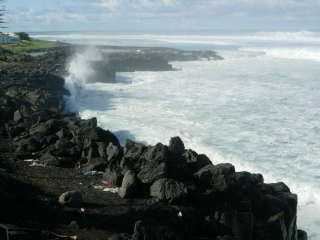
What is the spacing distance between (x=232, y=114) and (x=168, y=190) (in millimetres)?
19300

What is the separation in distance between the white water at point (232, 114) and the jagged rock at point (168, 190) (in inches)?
178

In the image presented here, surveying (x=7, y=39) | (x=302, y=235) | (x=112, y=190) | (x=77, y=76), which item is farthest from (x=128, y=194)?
(x=7, y=39)

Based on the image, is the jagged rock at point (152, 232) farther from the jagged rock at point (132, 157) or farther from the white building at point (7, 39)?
the white building at point (7, 39)

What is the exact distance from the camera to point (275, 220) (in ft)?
43.6

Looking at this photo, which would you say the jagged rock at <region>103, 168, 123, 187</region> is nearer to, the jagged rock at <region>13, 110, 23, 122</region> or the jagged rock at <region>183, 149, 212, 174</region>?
the jagged rock at <region>183, 149, 212, 174</region>

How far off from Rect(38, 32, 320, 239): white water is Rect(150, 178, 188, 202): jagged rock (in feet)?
14.8

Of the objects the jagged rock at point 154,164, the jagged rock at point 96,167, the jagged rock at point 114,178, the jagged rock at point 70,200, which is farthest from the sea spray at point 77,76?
the jagged rock at point 70,200

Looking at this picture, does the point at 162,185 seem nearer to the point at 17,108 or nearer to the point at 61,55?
the point at 17,108

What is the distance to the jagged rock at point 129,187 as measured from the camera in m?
13.8

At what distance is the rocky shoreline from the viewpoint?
39.4 ft

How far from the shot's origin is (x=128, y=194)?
13789mm

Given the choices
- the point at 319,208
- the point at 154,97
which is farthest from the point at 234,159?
the point at 154,97

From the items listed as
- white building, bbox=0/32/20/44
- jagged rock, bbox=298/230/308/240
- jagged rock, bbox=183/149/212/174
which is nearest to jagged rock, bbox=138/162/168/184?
jagged rock, bbox=183/149/212/174

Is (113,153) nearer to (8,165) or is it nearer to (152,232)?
(8,165)
